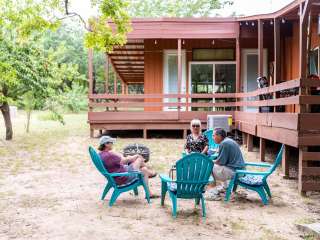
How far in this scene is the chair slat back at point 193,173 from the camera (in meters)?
5.18

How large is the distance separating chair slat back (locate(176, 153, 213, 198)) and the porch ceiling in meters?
9.99

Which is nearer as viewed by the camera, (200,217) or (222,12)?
(200,217)

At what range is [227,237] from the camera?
4.52 m

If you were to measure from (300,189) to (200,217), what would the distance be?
1.98 m

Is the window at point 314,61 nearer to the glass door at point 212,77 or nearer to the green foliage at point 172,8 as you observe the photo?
the glass door at point 212,77

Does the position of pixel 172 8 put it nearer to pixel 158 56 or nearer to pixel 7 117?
pixel 158 56

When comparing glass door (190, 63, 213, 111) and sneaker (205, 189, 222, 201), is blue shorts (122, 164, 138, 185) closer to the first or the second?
sneaker (205, 189, 222, 201)

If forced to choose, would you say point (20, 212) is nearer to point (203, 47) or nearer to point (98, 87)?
point (203, 47)

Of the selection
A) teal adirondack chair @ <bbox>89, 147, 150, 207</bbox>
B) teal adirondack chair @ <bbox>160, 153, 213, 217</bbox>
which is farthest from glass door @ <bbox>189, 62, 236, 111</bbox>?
teal adirondack chair @ <bbox>160, 153, 213, 217</bbox>

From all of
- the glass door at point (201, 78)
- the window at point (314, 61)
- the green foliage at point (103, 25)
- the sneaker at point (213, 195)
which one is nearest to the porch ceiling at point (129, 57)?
the glass door at point (201, 78)

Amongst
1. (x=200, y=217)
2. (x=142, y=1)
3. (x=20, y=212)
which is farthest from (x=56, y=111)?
(x=142, y=1)

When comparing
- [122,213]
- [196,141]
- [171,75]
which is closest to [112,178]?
[122,213]

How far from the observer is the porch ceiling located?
1548 cm

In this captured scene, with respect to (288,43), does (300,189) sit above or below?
below
